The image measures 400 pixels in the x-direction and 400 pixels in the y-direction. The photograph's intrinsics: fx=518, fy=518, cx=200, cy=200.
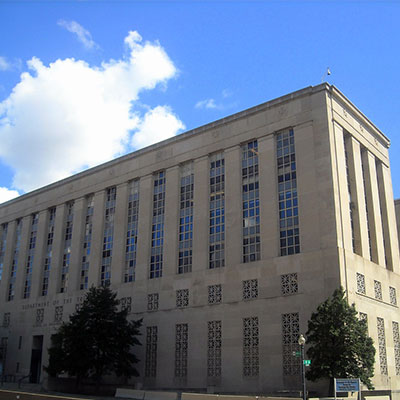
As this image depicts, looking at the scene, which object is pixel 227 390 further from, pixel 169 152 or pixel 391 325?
pixel 169 152

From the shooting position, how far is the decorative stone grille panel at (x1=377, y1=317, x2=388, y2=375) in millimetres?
45219

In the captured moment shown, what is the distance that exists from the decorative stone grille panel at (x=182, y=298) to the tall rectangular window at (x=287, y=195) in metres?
11.4

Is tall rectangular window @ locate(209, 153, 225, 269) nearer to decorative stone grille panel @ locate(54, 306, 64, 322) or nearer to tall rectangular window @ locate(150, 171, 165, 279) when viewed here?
tall rectangular window @ locate(150, 171, 165, 279)

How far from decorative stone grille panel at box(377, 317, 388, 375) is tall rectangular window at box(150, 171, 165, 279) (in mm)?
22813

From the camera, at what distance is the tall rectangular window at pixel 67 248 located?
66644 mm

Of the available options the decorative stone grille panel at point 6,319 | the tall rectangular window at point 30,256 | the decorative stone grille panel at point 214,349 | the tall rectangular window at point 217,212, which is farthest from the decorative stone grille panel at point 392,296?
the decorative stone grille panel at point 6,319

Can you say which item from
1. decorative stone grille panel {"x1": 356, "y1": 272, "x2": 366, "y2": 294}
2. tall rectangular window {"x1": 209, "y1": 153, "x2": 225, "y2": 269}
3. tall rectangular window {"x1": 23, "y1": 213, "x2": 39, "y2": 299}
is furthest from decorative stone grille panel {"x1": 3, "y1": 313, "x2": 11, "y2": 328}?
decorative stone grille panel {"x1": 356, "y1": 272, "x2": 366, "y2": 294}

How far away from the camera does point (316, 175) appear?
Result: 4700 centimetres

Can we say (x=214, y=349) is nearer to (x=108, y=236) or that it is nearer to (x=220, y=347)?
(x=220, y=347)

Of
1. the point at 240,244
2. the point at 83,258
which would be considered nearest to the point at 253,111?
the point at 240,244

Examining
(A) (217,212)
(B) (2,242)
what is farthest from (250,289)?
(B) (2,242)

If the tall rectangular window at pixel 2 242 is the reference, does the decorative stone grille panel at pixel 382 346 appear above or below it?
below

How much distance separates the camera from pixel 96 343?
4916 cm

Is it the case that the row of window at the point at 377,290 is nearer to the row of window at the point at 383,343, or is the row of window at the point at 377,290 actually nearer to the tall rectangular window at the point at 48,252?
the row of window at the point at 383,343
